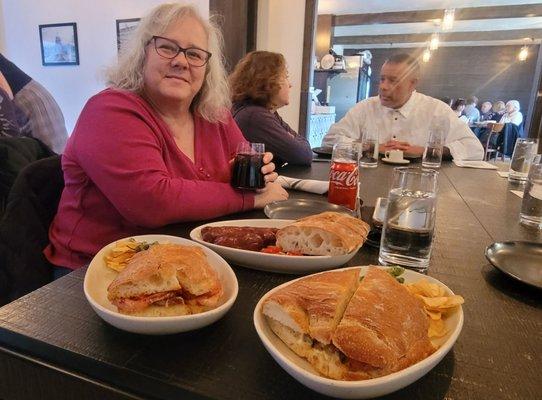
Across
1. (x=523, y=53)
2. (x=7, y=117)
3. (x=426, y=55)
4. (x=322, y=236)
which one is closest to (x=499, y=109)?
(x=523, y=53)

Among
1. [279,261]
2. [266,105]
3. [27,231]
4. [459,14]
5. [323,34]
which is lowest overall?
[27,231]

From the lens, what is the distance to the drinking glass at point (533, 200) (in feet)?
3.82

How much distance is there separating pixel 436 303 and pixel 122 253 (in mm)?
521

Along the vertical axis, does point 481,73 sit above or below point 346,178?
above

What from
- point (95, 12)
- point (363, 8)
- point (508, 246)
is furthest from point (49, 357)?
point (363, 8)

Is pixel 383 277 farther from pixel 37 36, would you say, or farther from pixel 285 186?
pixel 37 36

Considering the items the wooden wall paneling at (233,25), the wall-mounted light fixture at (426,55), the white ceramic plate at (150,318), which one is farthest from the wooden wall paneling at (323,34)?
the white ceramic plate at (150,318)

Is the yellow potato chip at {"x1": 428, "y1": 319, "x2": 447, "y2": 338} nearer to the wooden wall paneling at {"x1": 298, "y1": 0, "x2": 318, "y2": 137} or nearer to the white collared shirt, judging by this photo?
the white collared shirt

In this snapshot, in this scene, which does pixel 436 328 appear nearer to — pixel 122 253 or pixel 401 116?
pixel 122 253

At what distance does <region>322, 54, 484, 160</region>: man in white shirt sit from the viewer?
2863 millimetres

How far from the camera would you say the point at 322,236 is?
72 centimetres

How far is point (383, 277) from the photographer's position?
20.9 inches

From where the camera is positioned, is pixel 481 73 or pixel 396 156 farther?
pixel 481 73

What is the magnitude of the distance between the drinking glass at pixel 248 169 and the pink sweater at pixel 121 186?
0.10ft
